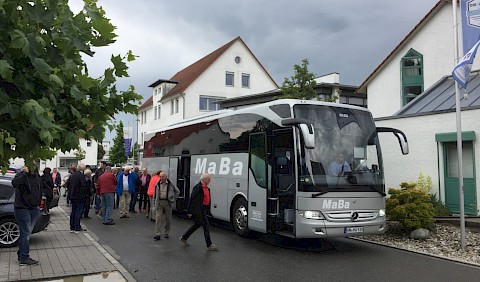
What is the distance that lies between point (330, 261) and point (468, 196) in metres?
6.81

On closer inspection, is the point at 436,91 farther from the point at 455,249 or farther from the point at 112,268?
the point at 112,268

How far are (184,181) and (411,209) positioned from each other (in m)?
7.80

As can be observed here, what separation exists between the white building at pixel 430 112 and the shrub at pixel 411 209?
2.85 m

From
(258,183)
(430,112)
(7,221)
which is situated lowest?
(7,221)

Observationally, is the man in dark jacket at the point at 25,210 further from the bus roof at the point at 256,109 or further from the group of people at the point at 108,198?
the bus roof at the point at 256,109

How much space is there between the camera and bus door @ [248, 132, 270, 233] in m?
10.0

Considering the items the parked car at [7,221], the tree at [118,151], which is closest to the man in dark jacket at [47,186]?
the parked car at [7,221]

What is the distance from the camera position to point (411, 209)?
424 inches

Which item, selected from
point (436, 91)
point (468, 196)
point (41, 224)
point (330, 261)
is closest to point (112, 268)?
point (41, 224)

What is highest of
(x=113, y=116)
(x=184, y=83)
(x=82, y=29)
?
(x=184, y=83)

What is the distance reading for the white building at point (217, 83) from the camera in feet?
137

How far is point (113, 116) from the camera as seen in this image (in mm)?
3496

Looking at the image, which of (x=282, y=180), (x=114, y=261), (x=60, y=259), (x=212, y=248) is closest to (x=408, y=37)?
A: (x=282, y=180)

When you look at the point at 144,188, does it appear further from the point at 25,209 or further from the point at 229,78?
the point at 229,78
